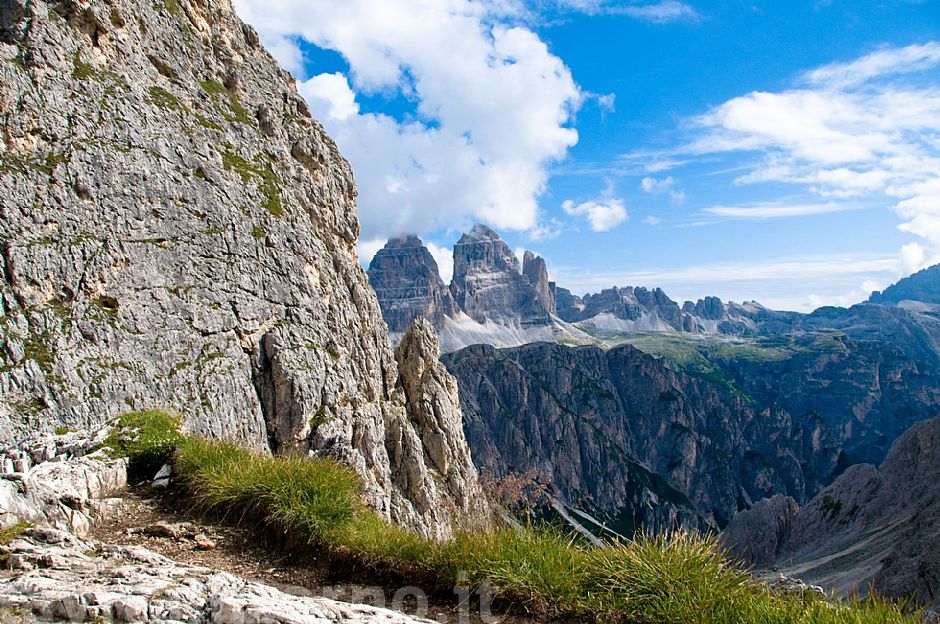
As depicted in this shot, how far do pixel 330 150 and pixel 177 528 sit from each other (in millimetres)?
71828

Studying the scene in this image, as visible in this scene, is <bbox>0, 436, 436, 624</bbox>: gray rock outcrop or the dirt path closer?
<bbox>0, 436, 436, 624</bbox>: gray rock outcrop

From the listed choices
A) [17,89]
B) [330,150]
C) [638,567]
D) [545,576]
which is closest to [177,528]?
[545,576]

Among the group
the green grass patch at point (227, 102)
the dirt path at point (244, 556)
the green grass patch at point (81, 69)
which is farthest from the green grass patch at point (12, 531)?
the green grass patch at point (227, 102)

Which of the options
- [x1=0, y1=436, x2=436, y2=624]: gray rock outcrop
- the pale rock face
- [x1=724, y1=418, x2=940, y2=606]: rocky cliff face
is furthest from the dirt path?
the pale rock face

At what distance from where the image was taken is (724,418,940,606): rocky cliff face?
59031 mm

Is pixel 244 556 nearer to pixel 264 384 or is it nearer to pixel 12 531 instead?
pixel 12 531

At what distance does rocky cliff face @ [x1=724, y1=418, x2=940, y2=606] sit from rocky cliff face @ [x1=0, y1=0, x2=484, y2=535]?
4222 centimetres

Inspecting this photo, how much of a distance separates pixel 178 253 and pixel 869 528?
374ft

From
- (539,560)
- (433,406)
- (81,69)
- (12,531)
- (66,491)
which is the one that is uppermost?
(81,69)

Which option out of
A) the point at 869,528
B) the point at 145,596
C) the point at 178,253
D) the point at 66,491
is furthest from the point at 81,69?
the point at 869,528

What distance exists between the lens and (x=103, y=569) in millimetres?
6188

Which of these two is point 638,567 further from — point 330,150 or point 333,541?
point 330,150

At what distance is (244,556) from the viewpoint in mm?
7969

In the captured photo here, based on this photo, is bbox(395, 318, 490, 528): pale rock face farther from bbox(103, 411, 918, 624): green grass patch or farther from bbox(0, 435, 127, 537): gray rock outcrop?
bbox(103, 411, 918, 624): green grass patch
